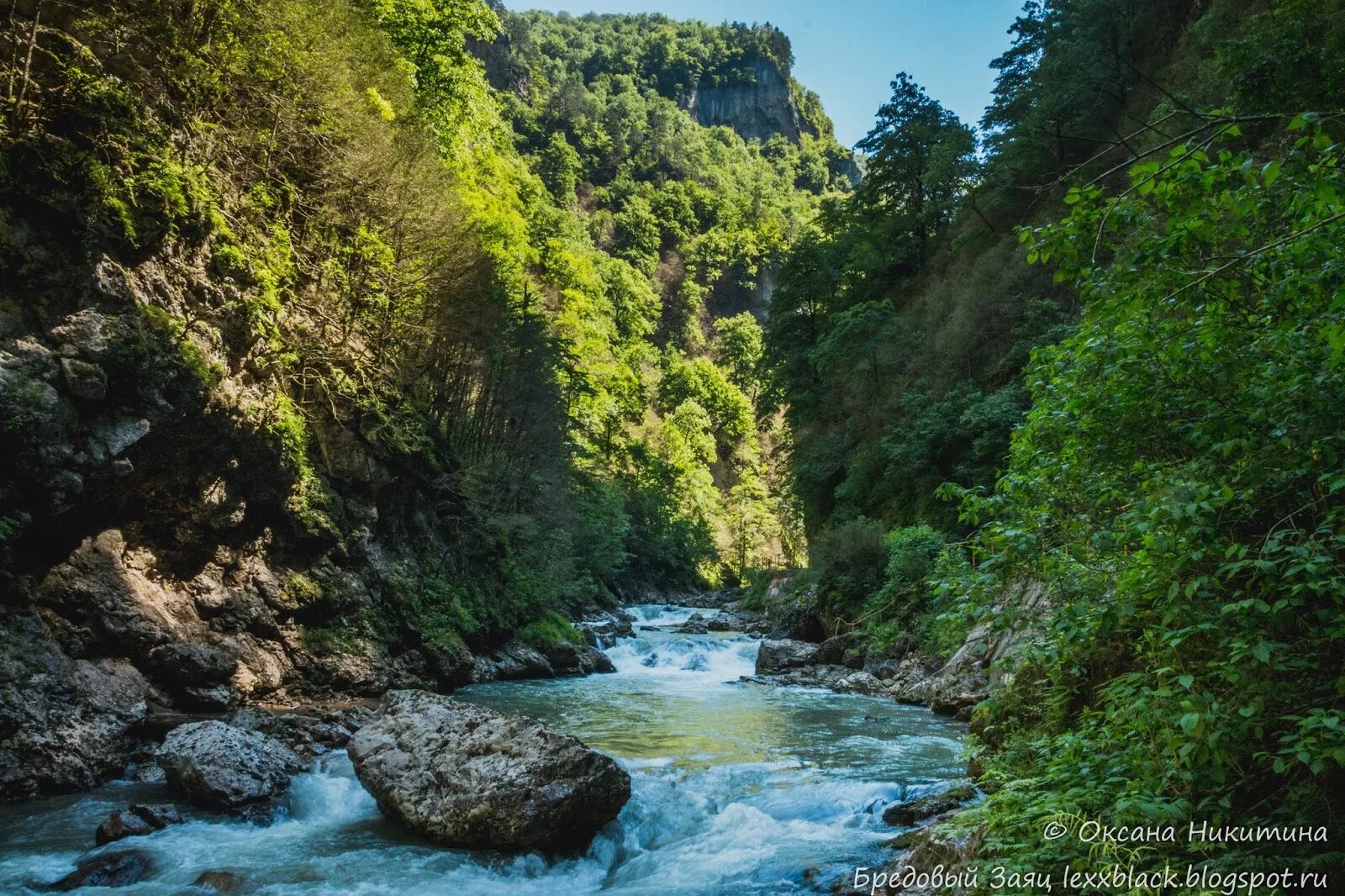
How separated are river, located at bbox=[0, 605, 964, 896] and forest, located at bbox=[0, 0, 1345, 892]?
5.16 ft

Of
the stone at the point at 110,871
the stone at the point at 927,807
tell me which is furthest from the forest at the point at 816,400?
the stone at the point at 110,871

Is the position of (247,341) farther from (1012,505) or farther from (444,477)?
(1012,505)

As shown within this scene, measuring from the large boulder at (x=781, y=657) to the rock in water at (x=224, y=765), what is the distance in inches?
510

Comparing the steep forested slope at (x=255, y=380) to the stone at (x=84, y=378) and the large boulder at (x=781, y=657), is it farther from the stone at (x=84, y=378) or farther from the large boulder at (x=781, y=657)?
the large boulder at (x=781, y=657)

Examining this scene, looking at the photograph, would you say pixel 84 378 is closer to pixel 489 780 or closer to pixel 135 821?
pixel 135 821

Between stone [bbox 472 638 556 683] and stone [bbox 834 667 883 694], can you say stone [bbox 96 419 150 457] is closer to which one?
stone [bbox 472 638 556 683]

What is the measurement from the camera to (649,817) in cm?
779

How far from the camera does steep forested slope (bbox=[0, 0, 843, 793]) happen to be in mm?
8781

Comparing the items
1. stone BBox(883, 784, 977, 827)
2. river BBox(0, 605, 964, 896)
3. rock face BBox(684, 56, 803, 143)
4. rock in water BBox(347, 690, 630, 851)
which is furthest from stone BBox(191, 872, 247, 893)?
rock face BBox(684, 56, 803, 143)

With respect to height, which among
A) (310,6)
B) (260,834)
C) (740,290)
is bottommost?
(260,834)

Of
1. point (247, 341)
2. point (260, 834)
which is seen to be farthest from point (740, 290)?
point (260, 834)

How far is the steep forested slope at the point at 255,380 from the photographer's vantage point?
346 inches

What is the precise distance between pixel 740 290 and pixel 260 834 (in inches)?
3338

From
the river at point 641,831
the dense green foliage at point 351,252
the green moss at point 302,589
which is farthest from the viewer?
the green moss at point 302,589
